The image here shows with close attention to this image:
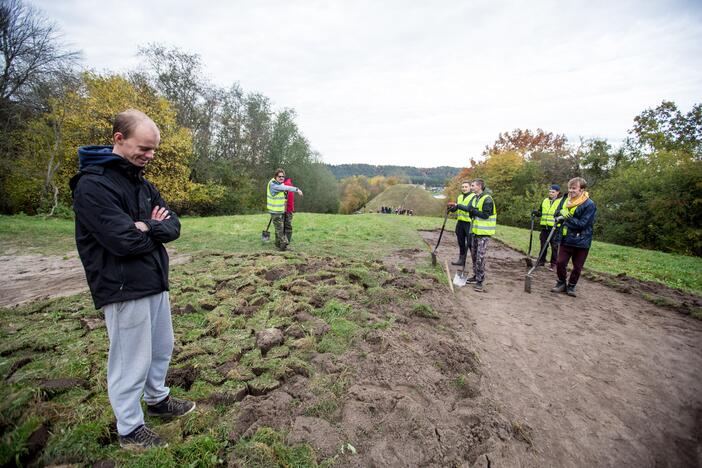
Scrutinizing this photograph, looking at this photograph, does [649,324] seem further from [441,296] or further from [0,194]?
[0,194]

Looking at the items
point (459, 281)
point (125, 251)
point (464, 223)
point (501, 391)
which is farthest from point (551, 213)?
point (125, 251)

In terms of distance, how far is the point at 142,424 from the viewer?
2367mm

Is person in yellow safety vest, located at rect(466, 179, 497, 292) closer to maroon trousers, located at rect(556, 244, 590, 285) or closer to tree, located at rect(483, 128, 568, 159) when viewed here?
maroon trousers, located at rect(556, 244, 590, 285)

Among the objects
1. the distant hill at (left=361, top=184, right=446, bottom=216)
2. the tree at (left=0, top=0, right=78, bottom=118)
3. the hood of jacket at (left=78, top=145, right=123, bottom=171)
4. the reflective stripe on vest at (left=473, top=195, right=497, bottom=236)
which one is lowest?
the distant hill at (left=361, top=184, right=446, bottom=216)

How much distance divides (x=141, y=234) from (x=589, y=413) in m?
4.64

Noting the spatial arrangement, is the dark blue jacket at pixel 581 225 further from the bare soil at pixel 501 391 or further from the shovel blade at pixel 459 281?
the shovel blade at pixel 459 281

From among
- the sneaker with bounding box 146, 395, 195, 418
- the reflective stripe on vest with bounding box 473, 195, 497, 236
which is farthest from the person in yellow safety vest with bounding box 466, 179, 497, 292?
the sneaker with bounding box 146, 395, 195, 418

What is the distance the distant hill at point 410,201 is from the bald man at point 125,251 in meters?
56.6

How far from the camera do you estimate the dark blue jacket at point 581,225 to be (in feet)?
20.9

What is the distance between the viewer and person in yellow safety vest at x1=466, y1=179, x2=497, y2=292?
6.75 metres

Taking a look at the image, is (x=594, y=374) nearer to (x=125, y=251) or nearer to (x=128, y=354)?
(x=128, y=354)

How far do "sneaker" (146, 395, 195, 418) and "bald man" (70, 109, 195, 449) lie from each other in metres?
0.30

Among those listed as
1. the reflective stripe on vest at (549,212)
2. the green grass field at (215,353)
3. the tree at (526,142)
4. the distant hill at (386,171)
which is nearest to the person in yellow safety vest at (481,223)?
the green grass field at (215,353)

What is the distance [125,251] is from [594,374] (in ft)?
17.7
